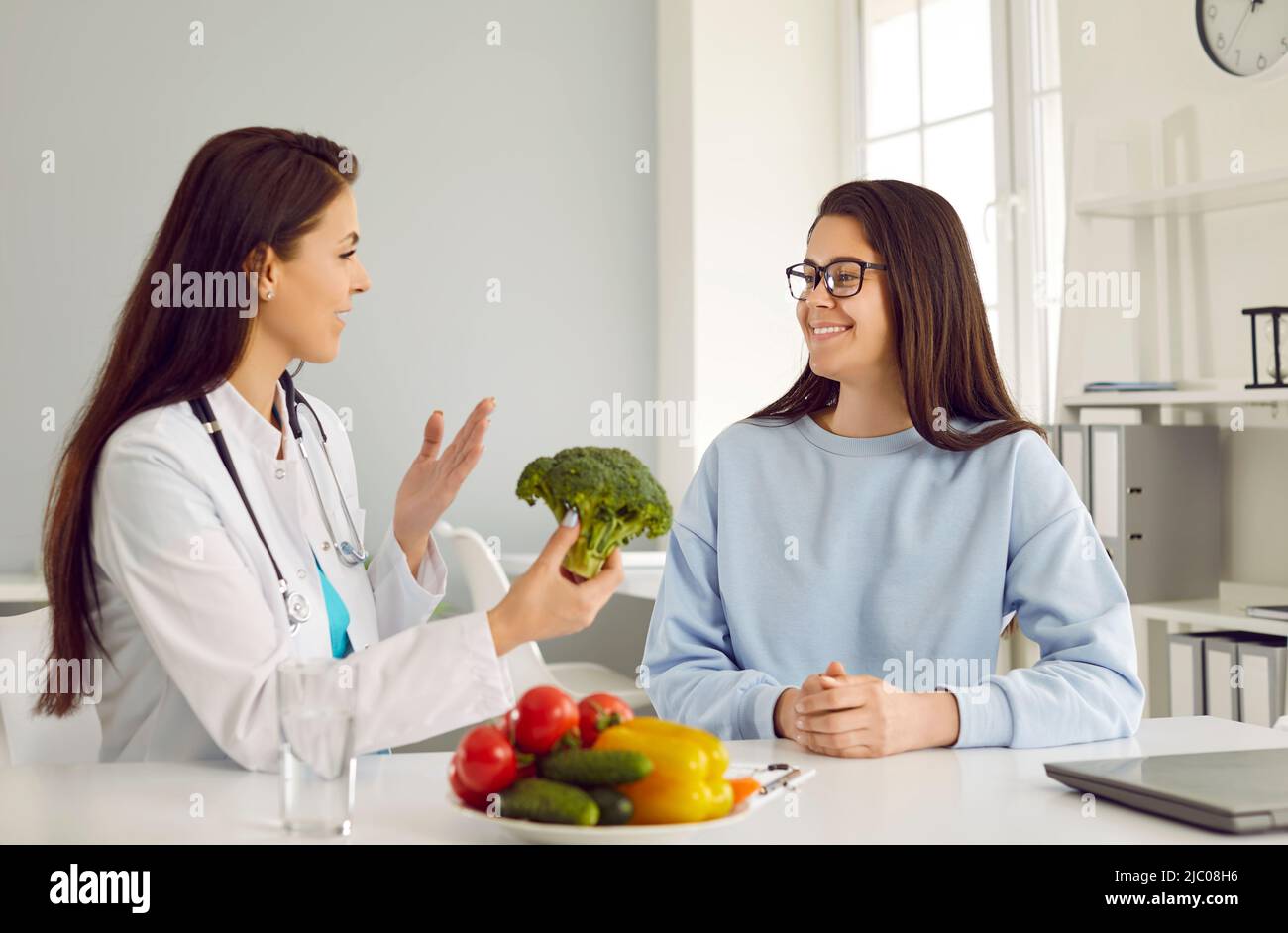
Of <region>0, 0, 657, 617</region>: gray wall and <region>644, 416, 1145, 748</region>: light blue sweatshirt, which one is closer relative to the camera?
<region>644, 416, 1145, 748</region>: light blue sweatshirt

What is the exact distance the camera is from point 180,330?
143cm

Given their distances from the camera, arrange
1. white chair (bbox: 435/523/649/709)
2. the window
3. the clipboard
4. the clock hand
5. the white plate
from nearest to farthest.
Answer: the white plate, the clipboard, the clock hand, white chair (bbox: 435/523/649/709), the window

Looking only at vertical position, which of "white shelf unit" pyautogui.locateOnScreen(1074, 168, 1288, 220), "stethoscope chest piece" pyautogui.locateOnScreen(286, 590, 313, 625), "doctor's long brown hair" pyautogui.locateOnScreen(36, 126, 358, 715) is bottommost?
"stethoscope chest piece" pyautogui.locateOnScreen(286, 590, 313, 625)

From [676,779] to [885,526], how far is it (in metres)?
0.78

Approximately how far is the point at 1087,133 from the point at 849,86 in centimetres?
168

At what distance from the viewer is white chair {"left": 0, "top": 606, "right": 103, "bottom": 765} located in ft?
4.86

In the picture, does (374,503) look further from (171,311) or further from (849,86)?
(171,311)

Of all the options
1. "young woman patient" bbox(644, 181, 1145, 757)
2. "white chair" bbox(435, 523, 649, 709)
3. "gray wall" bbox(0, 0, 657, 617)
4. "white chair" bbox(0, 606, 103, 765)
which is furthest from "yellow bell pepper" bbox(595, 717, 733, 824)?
"gray wall" bbox(0, 0, 657, 617)

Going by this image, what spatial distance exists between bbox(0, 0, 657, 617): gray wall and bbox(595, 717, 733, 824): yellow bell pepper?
10.7ft

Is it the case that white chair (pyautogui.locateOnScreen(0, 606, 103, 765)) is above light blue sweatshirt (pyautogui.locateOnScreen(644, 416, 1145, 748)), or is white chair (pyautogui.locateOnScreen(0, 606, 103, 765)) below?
below

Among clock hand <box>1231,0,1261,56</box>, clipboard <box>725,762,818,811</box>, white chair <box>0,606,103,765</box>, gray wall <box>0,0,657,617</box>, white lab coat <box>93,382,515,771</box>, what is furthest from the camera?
gray wall <box>0,0,657,617</box>

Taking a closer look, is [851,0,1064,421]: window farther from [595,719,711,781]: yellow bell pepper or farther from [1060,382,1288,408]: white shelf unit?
[595,719,711,781]: yellow bell pepper

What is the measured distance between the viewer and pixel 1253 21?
2.94 m
